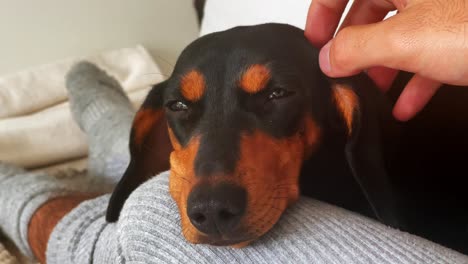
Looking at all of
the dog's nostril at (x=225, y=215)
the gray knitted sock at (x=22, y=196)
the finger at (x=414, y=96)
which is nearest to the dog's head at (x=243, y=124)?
the dog's nostril at (x=225, y=215)

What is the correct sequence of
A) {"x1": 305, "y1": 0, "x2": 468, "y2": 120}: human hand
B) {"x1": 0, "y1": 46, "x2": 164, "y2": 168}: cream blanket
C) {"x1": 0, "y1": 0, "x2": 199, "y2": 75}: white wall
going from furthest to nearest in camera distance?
{"x1": 0, "y1": 0, "x2": 199, "y2": 75}: white wall → {"x1": 0, "y1": 46, "x2": 164, "y2": 168}: cream blanket → {"x1": 305, "y1": 0, "x2": 468, "y2": 120}: human hand

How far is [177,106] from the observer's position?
3.23 feet

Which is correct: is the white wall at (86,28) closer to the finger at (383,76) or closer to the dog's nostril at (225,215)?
the finger at (383,76)

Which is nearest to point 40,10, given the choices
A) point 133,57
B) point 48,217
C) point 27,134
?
point 133,57

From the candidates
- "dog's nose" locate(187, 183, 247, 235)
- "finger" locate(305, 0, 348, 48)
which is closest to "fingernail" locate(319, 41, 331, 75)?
"finger" locate(305, 0, 348, 48)

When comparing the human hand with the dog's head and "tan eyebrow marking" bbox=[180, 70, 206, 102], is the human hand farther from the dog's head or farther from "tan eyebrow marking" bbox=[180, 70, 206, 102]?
"tan eyebrow marking" bbox=[180, 70, 206, 102]

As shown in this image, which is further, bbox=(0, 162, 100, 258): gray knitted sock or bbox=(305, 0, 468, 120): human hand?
bbox=(0, 162, 100, 258): gray knitted sock

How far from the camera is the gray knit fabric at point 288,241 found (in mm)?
755

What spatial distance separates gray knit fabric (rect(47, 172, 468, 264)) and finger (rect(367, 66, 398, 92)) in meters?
0.31

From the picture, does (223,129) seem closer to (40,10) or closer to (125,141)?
(125,141)

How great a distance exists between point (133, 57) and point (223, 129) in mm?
1447

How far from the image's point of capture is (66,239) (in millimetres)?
1235

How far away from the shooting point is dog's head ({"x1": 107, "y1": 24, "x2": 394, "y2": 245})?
2.48 ft

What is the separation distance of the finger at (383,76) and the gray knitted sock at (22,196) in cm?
90
